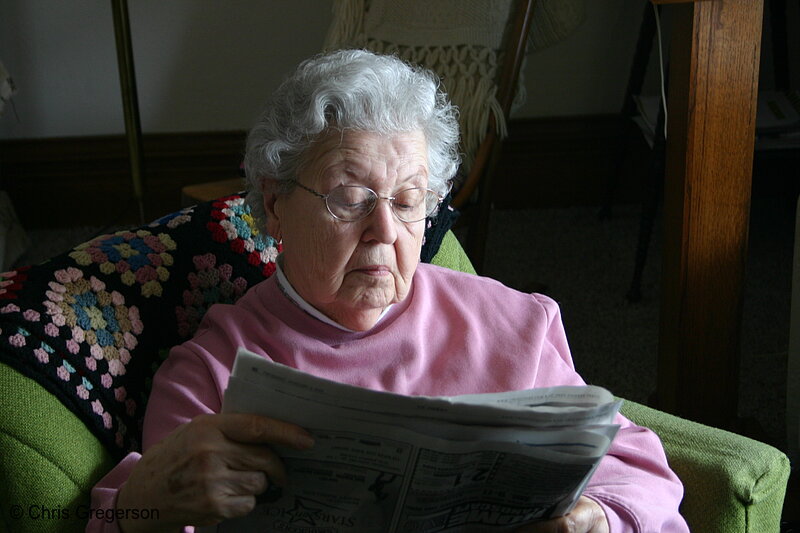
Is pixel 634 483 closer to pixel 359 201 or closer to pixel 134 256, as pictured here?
pixel 359 201

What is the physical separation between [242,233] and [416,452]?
25.5 inches

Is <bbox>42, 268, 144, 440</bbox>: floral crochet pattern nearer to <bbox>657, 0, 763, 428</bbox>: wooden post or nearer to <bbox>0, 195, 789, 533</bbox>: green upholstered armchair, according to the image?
<bbox>0, 195, 789, 533</bbox>: green upholstered armchair

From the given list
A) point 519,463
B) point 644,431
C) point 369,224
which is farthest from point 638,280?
point 519,463

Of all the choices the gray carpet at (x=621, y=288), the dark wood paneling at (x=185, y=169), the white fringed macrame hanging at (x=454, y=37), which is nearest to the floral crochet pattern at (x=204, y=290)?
the white fringed macrame hanging at (x=454, y=37)

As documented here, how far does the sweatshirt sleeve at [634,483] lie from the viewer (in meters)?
1.15

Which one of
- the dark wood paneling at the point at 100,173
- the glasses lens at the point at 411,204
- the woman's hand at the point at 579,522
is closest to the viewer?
the woman's hand at the point at 579,522

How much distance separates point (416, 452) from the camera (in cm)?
87

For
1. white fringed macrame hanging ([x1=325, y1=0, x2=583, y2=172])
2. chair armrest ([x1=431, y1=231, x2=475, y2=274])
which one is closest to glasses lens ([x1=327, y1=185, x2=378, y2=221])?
chair armrest ([x1=431, y1=231, x2=475, y2=274])

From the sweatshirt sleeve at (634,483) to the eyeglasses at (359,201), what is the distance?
0.99ft

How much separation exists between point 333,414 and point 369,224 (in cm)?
42

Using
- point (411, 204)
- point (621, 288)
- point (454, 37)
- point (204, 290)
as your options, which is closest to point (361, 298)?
point (411, 204)

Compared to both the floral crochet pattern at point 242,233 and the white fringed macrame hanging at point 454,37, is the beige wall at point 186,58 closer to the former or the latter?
the white fringed macrame hanging at point 454,37

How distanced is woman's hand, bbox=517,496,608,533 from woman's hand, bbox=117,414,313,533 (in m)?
0.30

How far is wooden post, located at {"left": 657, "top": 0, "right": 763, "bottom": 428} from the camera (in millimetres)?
1637
